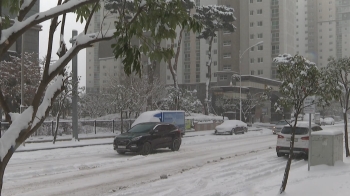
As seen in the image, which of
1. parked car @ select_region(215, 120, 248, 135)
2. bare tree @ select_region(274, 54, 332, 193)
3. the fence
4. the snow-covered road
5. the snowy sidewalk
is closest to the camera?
bare tree @ select_region(274, 54, 332, 193)

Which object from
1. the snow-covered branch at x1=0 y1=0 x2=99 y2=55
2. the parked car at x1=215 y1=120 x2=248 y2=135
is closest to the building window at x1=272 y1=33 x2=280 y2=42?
the parked car at x1=215 y1=120 x2=248 y2=135

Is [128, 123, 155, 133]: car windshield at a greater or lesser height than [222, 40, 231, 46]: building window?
lesser

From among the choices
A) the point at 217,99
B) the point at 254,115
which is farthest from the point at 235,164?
the point at 254,115

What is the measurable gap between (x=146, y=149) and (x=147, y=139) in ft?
1.61

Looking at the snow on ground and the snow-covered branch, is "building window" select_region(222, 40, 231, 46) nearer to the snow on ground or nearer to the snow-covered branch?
the snow on ground

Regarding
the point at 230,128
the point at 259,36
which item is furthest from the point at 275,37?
the point at 230,128

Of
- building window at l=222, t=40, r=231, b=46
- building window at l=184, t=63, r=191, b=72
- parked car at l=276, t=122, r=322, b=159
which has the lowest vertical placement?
parked car at l=276, t=122, r=322, b=159

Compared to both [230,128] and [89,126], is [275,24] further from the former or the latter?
[89,126]

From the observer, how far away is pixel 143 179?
42.4ft

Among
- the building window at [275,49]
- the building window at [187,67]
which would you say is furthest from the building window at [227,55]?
the building window at [187,67]

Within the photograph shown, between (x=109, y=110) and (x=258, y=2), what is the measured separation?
48.7 metres

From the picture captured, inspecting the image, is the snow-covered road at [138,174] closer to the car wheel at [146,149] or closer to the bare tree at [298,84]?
the car wheel at [146,149]

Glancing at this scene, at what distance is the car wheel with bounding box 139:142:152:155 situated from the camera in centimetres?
2000

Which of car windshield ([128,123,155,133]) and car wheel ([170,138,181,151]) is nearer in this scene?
car windshield ([128,123,155,133])
